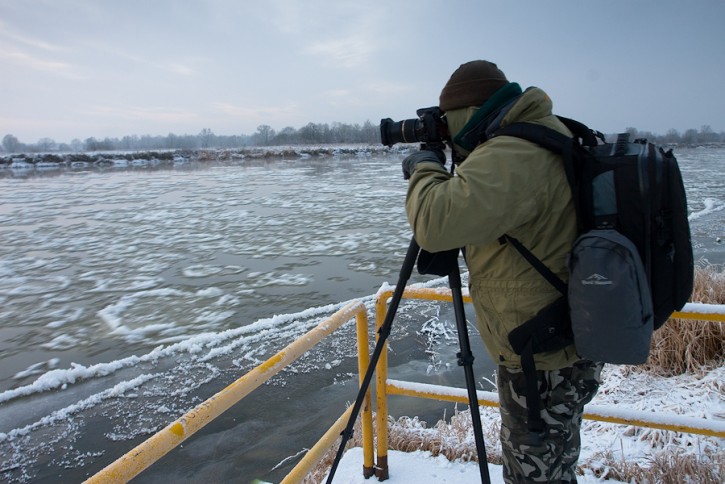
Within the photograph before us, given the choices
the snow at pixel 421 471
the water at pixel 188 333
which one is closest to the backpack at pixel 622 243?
the snow at pixel 421 471

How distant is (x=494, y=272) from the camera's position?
57.1 inches

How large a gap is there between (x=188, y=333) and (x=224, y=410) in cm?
536

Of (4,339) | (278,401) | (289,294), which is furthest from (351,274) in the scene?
(4,339)

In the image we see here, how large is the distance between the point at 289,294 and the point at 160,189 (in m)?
17.7

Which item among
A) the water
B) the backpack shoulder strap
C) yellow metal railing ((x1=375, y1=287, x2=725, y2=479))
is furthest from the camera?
the water

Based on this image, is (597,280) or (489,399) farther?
(489,399)

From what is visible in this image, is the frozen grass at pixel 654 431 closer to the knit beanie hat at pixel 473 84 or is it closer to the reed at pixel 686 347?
the reed at pixel 686 347

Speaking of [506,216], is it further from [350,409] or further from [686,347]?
[686,347]

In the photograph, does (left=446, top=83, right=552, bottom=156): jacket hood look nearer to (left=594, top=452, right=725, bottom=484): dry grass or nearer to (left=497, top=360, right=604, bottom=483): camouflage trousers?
(left=497, top=360, right=604, bottom=483): camouflage trousers

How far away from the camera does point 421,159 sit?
1.51 metres

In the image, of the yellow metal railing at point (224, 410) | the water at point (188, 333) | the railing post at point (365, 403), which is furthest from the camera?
the water at point (188, 333)

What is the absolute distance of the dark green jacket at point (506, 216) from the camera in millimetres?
1259

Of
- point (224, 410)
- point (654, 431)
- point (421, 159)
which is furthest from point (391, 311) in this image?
point (654, 431)

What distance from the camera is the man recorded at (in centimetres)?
127
